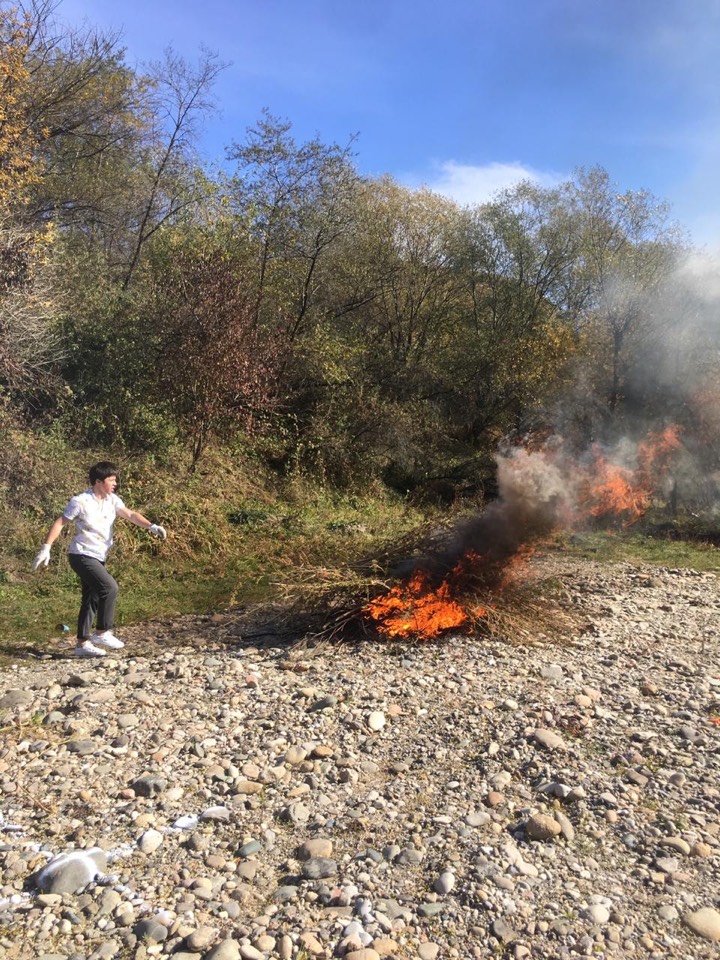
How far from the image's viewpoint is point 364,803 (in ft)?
15.3

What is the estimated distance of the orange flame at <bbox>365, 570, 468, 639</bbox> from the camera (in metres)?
7.57

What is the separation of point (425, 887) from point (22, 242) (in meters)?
12.4

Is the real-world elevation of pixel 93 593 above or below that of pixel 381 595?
below

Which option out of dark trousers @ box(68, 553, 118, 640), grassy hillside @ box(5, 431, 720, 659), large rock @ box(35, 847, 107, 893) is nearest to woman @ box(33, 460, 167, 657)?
dark trousers @ box(68, 553, 118, 640)

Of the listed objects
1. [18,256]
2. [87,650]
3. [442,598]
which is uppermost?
[18,256]

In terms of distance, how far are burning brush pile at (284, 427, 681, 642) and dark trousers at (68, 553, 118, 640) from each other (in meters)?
2.07

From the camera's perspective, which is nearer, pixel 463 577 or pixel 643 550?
pixel 463 577

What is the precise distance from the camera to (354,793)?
4793 mm

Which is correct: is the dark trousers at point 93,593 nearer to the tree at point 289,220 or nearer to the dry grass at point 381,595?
the dry grass at point 381,595

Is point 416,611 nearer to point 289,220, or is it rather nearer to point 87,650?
point 87,650

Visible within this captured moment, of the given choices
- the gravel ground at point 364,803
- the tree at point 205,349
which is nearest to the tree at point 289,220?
the tree at point 205,349

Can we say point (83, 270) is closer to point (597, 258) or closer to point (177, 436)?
point (177, 436)

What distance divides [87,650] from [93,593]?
578mm

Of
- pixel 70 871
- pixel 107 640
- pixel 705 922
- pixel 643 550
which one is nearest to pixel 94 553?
pixel 107 640
